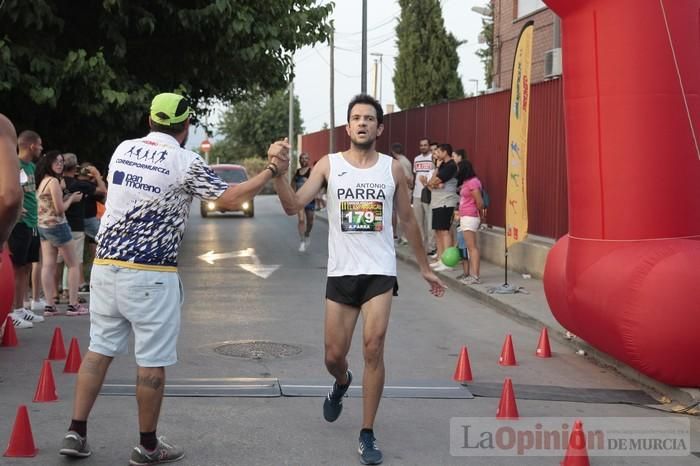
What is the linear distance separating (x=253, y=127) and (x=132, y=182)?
66.7 meters

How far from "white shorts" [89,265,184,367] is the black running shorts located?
93cm

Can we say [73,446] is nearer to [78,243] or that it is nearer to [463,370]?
[463,370]

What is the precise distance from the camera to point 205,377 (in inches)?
296

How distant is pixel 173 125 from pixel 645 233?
12.6 feet

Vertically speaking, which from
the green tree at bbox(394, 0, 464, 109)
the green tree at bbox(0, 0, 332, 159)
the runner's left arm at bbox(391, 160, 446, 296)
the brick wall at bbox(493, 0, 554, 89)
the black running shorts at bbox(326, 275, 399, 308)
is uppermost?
the green tree at bbox(394, 0, 464, 109)

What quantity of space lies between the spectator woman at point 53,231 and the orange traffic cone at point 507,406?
5566mm

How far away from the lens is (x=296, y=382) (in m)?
7.31

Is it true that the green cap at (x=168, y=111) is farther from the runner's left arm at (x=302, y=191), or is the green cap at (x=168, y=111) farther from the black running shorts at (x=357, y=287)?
the black running shorts at (x=357, y=287)

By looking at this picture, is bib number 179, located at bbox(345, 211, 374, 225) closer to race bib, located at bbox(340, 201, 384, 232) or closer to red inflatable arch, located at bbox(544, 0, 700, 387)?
race bib, located at bbox(340, 201, 384, 232)

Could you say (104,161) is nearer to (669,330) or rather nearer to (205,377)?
(205,377)

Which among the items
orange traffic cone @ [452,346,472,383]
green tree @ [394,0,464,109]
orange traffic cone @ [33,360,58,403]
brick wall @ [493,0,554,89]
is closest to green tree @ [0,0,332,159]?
orange traffic cone @ [33,360,58,403]

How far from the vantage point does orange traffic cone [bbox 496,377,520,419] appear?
20.9ft

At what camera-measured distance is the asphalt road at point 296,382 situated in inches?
220

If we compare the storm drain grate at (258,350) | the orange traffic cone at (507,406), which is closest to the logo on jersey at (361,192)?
the orange traffic cone at (507,406)
